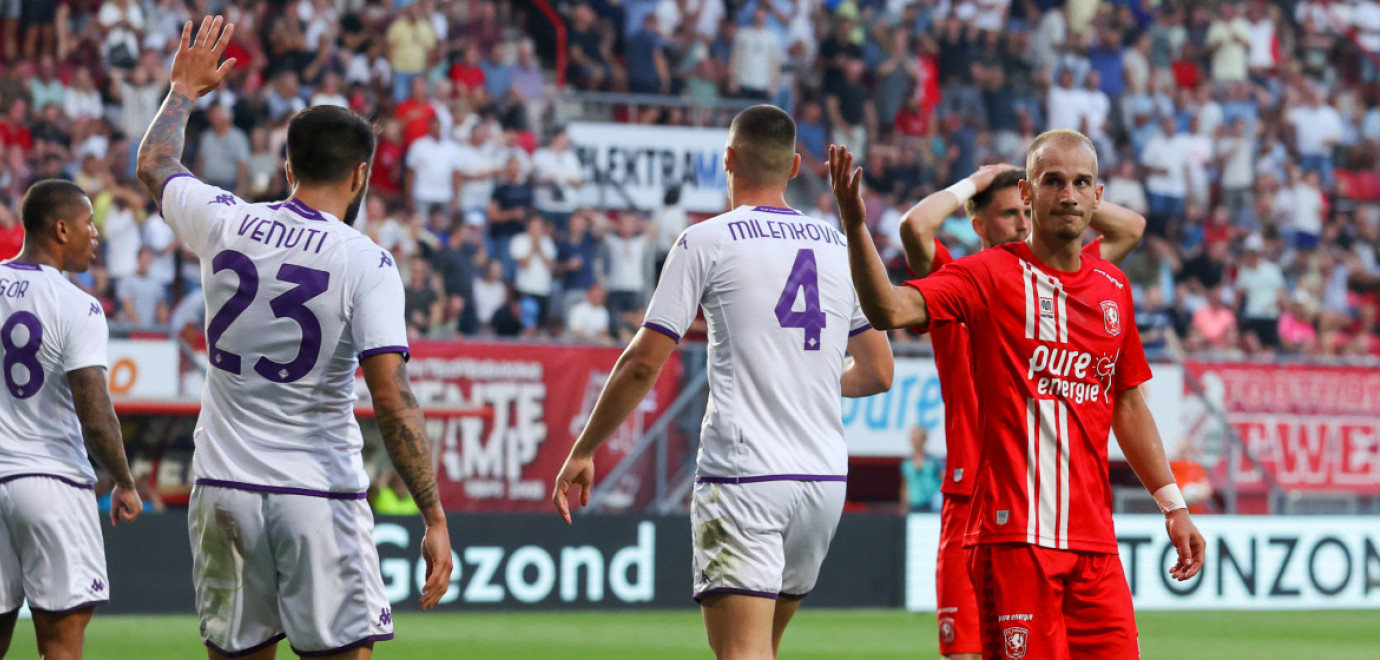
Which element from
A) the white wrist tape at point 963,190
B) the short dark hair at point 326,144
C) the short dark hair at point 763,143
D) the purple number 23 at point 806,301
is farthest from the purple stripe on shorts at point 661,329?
the short dark hair at point 326,144

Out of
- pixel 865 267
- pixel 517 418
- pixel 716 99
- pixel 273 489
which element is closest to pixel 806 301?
pixel 865 267

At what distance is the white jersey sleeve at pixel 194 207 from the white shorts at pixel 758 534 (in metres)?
1.77

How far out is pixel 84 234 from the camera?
7.28 metres

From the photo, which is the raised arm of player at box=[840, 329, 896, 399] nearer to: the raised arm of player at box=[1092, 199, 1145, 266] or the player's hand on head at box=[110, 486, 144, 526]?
the raised arm of player at box=[1092, 199, 1145, 266]

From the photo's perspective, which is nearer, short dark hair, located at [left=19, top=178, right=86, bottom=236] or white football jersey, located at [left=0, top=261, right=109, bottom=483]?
white football jersey, located at [left=0, top=261, right=109, bottom=483]

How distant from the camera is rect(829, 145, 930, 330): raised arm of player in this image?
495 centimetres

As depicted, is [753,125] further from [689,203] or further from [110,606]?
[689,203]

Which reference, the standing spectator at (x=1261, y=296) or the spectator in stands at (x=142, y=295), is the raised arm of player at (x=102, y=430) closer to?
the spectator in stands at (x=142, y=295)

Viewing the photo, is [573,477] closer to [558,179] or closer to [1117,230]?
[1117,230]

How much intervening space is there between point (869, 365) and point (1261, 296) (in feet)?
54.9

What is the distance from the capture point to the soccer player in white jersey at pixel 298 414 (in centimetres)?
531

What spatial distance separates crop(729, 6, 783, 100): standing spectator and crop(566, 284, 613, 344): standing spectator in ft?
15.8

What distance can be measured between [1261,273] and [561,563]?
10.9 metres

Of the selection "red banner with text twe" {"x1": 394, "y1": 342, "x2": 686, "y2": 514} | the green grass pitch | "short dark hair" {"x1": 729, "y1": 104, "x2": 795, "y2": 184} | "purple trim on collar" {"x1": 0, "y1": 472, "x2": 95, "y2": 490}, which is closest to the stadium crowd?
"red banner with text twe" {"x1": 394, "y1": 342, "x2": 686, "y2": 514}
